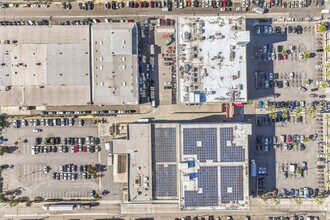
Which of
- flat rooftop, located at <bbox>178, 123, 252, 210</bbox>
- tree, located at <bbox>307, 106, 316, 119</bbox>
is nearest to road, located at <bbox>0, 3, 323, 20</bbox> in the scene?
tree, located at <bbox>307, 106, 316, 119</bbox>

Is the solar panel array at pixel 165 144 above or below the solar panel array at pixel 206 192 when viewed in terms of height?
above

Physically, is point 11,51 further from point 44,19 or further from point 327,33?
point 327,33

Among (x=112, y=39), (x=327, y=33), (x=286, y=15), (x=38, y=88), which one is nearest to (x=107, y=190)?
(x=38, y=88)

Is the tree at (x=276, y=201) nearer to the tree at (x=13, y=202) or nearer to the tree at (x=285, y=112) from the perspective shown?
the tree at (x=285, y=112)

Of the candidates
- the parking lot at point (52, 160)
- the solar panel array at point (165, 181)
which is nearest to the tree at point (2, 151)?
the parking lot at point (52, 160)

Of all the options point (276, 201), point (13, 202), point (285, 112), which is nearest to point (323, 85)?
point (285, 112)

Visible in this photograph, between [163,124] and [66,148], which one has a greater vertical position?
[163,124]
